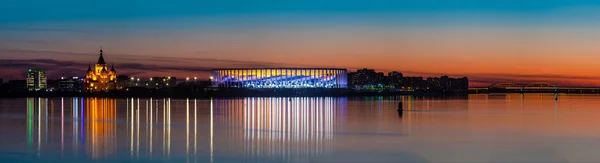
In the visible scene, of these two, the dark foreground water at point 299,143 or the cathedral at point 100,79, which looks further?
the cathedral at point 100,79

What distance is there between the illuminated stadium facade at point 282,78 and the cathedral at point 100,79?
83.6 feet

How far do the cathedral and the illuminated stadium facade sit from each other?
25477 millimetres

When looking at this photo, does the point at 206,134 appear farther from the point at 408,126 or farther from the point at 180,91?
the point at 180,91

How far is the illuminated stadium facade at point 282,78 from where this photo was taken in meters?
185

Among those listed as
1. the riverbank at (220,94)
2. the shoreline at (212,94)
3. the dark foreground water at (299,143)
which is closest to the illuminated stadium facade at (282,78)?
the riverbank at (220,94)

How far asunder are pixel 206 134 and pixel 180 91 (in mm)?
133207

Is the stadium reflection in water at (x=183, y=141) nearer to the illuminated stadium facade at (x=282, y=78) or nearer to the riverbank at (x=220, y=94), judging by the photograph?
the riverbank at (x=220, y=94)

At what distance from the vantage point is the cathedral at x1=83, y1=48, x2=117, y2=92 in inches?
7087

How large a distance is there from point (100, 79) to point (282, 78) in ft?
145

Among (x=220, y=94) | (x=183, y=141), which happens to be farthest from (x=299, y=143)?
(x=220, y=94)

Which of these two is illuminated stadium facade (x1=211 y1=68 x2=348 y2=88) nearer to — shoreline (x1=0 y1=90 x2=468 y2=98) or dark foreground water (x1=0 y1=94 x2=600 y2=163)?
shoreline (x1=0 y1=90 x2=468 y2=98)

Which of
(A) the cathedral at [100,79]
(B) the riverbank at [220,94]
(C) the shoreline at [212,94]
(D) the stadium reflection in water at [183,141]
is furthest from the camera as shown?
(A) the cathedral at [100,79]

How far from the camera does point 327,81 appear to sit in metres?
188

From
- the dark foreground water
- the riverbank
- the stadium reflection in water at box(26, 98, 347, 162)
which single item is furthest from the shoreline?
the dark foreground water
